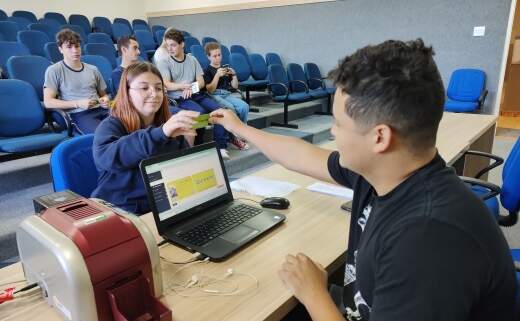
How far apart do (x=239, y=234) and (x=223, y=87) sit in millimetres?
3499

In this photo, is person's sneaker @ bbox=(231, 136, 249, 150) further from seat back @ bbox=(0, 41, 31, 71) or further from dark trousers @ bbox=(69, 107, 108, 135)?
seat back @ bbox=(0, 41, 31, 71)

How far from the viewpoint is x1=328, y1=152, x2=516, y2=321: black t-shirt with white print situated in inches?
25.4

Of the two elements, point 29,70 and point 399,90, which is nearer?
point 399,90

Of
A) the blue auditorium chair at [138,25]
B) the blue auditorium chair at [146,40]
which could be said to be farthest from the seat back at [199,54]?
the blue auditorium chair at [138,25]

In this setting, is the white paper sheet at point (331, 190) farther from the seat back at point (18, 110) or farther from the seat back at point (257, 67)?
the seat back at point (257, 67)

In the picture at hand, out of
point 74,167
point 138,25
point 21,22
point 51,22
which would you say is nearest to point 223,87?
point 74,167

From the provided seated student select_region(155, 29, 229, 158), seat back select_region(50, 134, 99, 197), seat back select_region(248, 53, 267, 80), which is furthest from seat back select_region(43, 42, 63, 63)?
seat back select_region(50, 134, 99, 197)

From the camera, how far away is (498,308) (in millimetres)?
753

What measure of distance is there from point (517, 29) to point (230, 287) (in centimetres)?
863

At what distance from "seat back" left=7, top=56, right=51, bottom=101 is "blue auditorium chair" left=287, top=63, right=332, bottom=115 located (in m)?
3.40

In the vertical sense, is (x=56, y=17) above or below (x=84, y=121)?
above

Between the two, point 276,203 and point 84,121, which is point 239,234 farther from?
point 84,121

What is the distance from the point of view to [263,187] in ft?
5.49

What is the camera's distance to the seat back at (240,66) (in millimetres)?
6121
